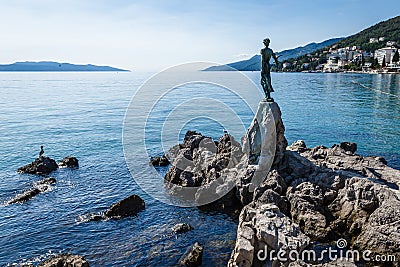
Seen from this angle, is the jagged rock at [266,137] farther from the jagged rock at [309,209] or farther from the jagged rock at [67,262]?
the jagged rock at [67,262]

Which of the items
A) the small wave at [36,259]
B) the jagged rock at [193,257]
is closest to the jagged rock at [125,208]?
the small wave at [36,259]

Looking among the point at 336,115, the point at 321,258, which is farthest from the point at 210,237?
the point at 336,115

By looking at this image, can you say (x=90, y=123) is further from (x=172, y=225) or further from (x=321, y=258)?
(x=321, y=258)

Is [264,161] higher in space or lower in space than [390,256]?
higher

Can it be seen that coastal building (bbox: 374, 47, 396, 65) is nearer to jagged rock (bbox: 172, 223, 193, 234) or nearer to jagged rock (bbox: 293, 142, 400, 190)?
jagged rock (bbox: 293, 142, 400, 190)

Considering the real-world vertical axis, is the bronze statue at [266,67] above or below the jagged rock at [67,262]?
above

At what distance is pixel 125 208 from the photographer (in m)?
22.7

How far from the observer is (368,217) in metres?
17.7

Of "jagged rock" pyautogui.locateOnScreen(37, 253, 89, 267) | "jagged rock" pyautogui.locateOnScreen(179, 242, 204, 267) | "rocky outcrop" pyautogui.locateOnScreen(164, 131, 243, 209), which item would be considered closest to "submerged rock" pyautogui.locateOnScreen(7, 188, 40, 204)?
"rocky outcrop" pyautogui.locateOnScreen(164, 131, 243, 209)

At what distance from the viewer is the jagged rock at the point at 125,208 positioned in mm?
22359

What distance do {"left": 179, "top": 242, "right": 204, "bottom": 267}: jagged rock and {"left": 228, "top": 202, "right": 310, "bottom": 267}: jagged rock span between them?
2717 millimetres

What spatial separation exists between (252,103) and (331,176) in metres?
50.8

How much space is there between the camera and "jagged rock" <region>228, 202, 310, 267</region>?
534 inches

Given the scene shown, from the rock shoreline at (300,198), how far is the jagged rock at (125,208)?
373cm
